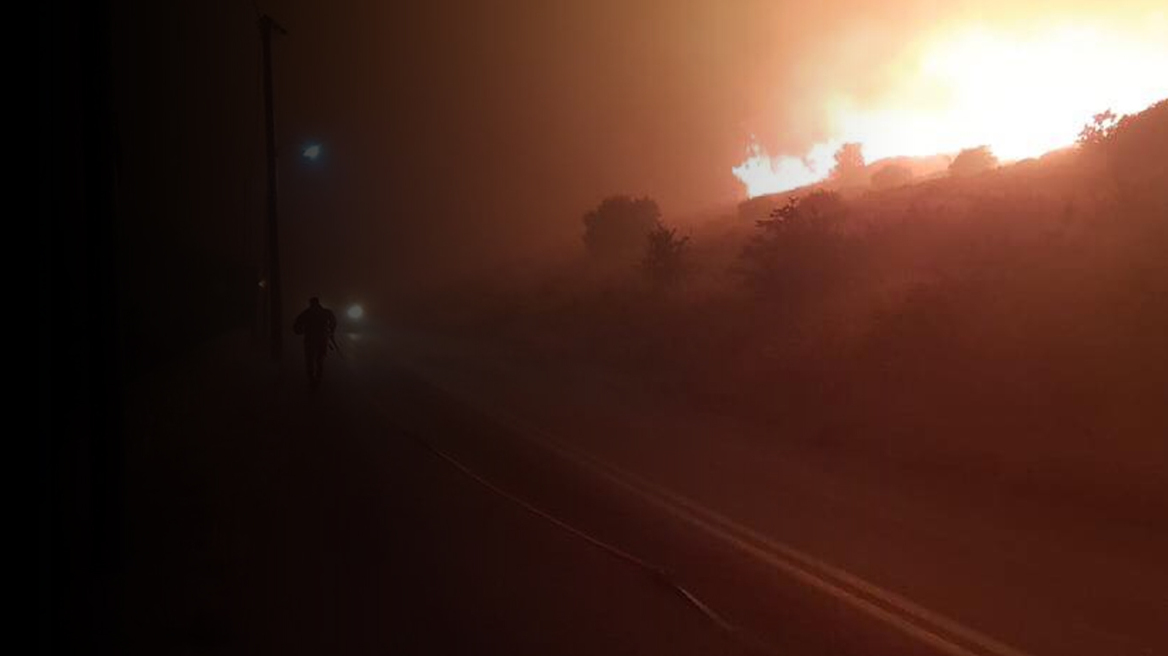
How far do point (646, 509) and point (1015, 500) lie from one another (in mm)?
3797

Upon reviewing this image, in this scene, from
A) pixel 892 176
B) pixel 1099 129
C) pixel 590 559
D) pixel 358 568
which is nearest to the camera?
pixel 358 568

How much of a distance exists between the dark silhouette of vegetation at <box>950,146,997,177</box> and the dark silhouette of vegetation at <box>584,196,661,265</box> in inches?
542

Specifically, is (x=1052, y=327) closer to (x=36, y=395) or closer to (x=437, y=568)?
(x=437, y=568)

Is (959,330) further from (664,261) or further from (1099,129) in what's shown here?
(664,261)

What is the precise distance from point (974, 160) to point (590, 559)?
3784 centimetres

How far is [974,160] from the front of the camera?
39.6 metres

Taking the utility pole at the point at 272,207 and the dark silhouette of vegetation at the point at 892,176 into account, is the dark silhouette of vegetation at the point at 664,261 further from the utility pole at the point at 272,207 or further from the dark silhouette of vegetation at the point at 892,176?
the dark silhouette of vegetation at the point at 892,176

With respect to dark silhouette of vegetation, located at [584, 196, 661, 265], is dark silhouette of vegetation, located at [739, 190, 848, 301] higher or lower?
lower

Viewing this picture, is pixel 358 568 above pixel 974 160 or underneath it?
underneath

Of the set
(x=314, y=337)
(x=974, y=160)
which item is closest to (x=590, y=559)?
(x=314, y=337)

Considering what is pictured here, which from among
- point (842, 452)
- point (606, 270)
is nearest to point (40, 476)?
point (842, 452)

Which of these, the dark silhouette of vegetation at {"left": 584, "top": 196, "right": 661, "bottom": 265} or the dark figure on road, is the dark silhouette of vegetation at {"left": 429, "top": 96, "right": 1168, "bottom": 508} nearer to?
the dark figure on road

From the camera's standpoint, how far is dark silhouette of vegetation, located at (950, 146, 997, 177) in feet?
128

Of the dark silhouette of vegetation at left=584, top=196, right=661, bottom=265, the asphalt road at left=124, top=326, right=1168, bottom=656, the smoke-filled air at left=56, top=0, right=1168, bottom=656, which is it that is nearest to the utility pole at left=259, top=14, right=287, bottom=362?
the smoke-filled air at left=56, top=0, right=1168, bottom=656
